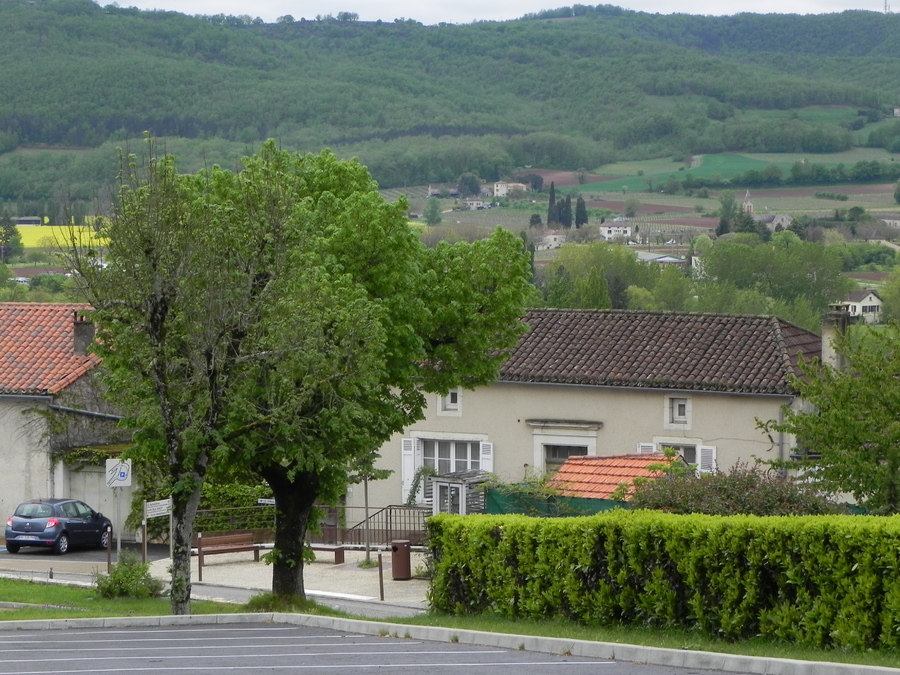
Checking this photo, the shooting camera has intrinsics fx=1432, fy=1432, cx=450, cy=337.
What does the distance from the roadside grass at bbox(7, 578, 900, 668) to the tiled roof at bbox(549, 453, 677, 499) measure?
6868 millimetres

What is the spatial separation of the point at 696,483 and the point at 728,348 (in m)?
13.5

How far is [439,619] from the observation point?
18.2 meters

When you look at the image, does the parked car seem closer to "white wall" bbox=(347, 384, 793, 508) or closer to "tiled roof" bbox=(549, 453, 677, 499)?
"white wall" bbox=(347, 384, 793, 508)

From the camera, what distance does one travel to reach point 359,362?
19.2 metres

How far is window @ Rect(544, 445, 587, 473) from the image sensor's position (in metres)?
32.5

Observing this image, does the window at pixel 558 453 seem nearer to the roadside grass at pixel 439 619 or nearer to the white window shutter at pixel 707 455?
the white window shutter at pixel 707 455

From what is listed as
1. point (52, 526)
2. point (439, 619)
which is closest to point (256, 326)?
point (439, 619)

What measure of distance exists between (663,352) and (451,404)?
511 centimetres

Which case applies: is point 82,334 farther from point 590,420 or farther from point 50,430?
point 590,420

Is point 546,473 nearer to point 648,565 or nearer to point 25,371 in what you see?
point 25,371

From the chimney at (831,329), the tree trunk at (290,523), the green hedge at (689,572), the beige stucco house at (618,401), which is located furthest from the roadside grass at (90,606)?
the chimney at (831,329)

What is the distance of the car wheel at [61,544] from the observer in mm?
29000

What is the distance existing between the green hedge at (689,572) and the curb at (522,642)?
5.04 ft

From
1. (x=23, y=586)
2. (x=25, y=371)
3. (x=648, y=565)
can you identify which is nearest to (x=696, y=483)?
(x=648, y=565)
